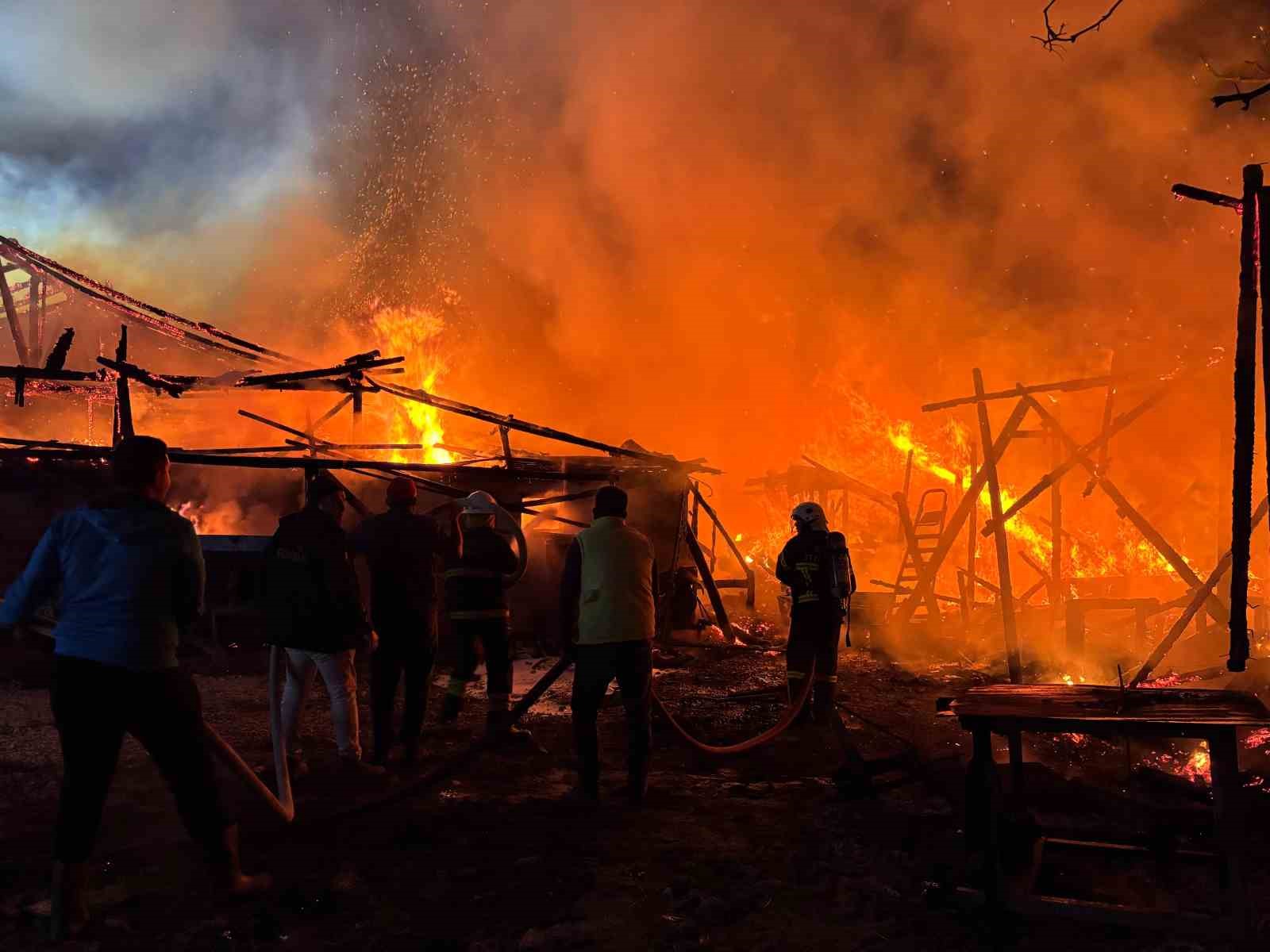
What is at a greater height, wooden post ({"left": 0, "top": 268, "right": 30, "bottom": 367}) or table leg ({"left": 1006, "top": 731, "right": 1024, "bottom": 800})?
wooden post ({"left": 0, "top": 268, "right": 30, "bottom": 367})

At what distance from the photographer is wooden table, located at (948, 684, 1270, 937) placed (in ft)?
12.1

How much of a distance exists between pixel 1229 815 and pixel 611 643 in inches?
131

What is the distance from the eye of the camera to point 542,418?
43.9 meters

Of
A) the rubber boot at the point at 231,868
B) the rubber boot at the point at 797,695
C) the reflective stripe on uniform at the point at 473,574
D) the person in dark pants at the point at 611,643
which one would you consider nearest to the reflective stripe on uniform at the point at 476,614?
the reflective stripe on uniform at the point at 473,574

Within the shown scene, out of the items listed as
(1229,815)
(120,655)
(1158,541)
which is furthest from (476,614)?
(1158,541)

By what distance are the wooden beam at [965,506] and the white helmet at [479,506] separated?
20.9ft

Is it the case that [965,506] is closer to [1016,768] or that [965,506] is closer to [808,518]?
→ [808,518]

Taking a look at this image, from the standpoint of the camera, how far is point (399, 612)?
6457 mm

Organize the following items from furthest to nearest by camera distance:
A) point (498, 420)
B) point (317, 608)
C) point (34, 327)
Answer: point (34, 327)
point (498, 420)
point (317, 608)

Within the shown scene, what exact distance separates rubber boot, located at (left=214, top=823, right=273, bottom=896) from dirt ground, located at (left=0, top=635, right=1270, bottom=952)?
99 millimetres

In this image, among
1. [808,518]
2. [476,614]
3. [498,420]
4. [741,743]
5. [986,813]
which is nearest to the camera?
[986,813]

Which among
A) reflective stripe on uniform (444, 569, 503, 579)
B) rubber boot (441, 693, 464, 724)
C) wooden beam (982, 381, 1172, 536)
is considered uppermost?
wooden beam (982, 381, 1172, 536)

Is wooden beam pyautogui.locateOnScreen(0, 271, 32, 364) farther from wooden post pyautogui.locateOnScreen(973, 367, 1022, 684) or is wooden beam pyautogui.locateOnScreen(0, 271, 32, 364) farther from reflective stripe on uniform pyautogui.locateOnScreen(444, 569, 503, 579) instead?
wooden post pyautogui.locateOnScreen(973, 367, 1022, 684)

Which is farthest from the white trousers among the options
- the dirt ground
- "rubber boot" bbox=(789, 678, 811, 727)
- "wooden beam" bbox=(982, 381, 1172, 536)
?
"wooden beam" bbox=(982, 381, 1172, 536)
